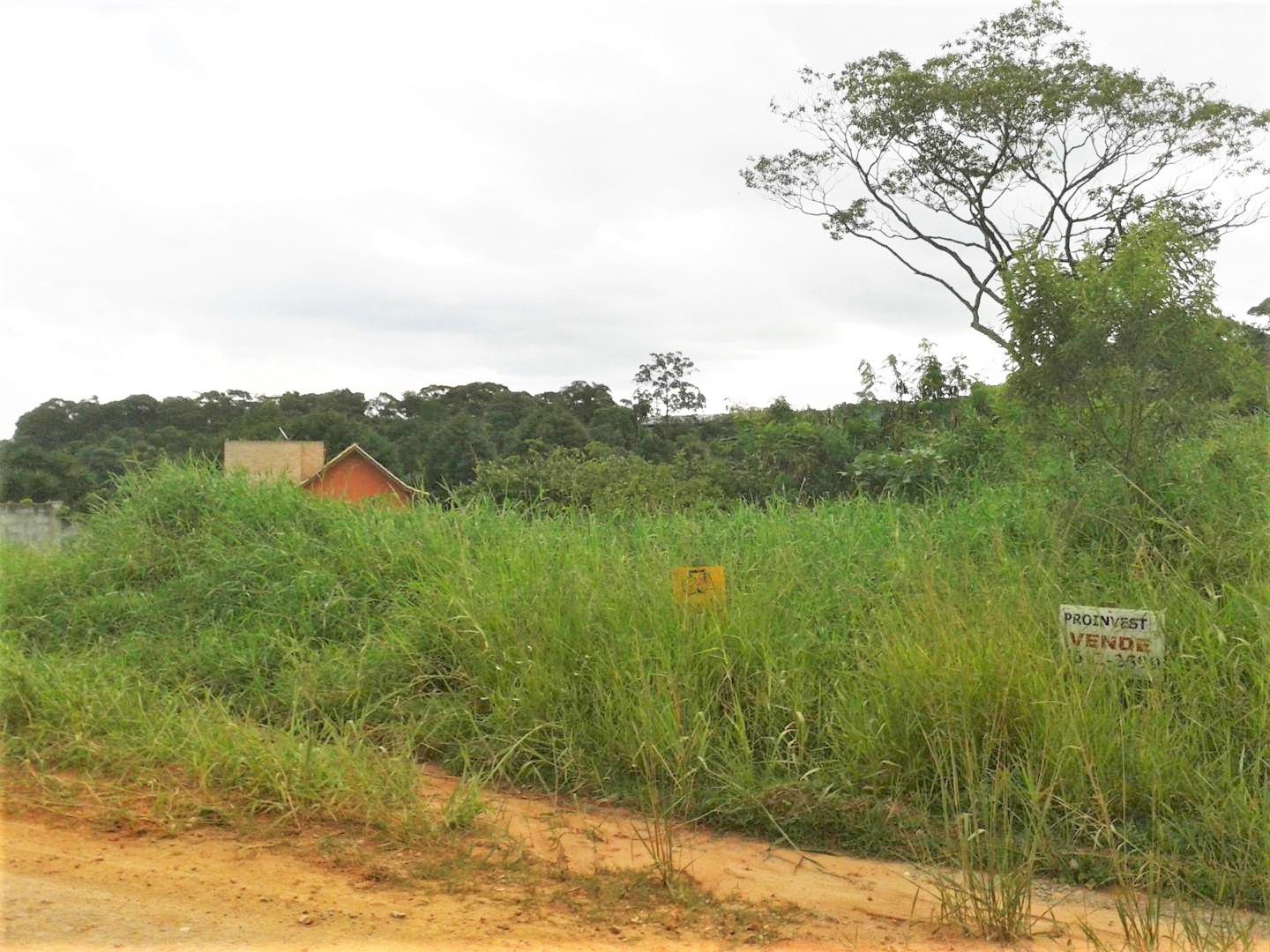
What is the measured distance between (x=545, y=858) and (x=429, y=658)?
219 cm

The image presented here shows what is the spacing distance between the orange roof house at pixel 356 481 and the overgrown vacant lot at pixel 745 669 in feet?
3.37

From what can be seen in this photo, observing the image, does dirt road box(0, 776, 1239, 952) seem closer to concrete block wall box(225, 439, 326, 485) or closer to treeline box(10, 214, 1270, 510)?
treeline box(10, 214, 1270, 510)

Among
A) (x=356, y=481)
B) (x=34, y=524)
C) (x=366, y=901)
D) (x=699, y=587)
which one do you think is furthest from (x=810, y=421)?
(x=366, y=901)

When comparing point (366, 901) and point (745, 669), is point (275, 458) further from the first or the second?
point (366, 901)

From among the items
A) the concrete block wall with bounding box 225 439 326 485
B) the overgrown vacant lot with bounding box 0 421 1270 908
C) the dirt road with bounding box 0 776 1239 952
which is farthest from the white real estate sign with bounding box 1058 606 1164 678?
the concrete block wall with bounding box 225 439 326 485

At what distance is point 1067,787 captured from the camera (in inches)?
172

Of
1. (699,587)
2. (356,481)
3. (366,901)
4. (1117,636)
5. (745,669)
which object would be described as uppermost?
(356,481)

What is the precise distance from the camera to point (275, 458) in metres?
9.98

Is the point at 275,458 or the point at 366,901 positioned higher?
the point at 275,458

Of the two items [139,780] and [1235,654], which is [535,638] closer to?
[139,780]

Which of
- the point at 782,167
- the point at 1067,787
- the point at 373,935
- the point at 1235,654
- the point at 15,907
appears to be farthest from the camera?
the point at 782,167

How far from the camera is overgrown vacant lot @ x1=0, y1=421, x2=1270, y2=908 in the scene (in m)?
4.29

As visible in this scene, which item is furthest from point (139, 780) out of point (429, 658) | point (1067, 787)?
point (1067, 787)

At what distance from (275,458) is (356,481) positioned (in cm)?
76
